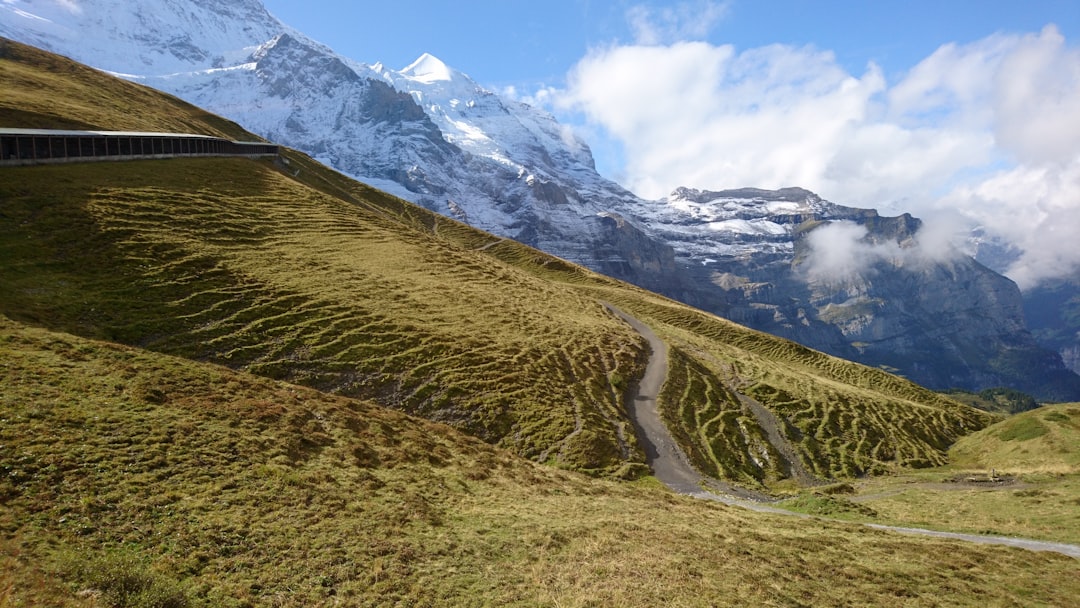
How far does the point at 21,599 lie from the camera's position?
14.4 m

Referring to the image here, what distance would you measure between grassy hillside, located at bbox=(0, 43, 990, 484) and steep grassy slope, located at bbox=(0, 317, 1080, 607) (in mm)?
10569

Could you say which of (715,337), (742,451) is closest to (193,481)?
(742,451)

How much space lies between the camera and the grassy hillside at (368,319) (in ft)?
145

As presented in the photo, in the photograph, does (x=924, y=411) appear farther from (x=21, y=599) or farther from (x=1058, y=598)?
(x=21, y=599)

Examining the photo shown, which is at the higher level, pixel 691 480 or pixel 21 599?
pixel 691 480

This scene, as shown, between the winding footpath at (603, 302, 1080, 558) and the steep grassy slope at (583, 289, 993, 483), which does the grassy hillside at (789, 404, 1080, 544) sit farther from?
the steep grassy slope at (583, 289, 993, 483)

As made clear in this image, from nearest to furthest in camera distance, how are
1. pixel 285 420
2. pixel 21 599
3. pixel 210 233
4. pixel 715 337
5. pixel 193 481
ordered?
pixel 21 599, pixel 193 481, pixel 285 420, pixel 210 233, pixel 715 337

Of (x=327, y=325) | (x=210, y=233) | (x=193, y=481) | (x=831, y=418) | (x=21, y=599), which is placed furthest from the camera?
(x=831, y=418)

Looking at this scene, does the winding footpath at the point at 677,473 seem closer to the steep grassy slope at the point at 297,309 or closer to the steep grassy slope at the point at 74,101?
the steep grassy slope at the point at 297,309

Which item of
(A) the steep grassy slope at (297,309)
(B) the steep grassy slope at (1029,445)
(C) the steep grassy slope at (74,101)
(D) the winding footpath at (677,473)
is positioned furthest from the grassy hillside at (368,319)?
(B) the steep grassy slope at (1029,445)

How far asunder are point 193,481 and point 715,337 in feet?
371

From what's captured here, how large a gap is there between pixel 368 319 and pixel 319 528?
3437cm

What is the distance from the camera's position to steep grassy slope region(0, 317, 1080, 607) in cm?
1773

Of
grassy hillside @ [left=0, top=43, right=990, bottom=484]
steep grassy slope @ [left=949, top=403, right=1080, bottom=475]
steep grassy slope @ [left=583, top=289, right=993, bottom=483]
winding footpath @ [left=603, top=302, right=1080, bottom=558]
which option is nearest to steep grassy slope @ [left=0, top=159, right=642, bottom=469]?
grassy hillside @ [left=0, top=43, right=990, bottom=484]
